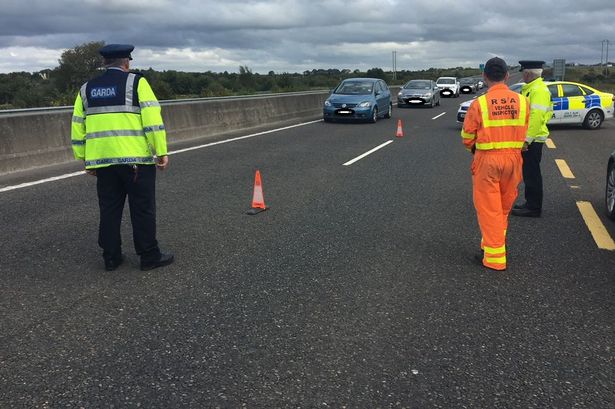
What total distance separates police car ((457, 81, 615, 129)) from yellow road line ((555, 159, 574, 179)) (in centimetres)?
658

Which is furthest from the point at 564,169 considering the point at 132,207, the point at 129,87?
the point at 129,87

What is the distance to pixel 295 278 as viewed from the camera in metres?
4.53

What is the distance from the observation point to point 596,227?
609 centimetres

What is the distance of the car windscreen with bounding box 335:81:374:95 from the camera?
2148 cm

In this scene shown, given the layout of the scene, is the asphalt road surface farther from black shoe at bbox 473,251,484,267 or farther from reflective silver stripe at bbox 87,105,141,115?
reflective silver stripe at bbox 87,105,141,115

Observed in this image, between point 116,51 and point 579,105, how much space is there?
55.8 ft

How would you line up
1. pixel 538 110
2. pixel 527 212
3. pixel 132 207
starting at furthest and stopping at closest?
pixel 527 212
pixel 538 110
pixel 132 207

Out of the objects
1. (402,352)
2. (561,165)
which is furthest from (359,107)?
(402,352)

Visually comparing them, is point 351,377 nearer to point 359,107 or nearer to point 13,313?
point 13,313

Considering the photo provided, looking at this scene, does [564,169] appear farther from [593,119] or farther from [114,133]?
[593,119]

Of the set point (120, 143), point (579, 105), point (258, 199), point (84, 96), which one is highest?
point (84, 96)

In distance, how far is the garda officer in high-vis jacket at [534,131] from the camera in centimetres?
627

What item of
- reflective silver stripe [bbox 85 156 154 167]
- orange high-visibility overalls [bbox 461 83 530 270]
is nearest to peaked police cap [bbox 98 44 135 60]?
reflective silver stripe [bbox 85 156 154 167]

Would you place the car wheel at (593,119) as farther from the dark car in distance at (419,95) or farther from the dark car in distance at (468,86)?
the dark car in distance at (468,86)
